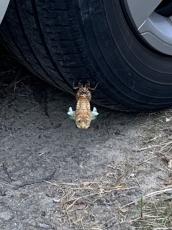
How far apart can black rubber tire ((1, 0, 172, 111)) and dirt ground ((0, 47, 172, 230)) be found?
0.14 metres

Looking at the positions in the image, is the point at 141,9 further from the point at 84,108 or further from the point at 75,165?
the point at 75,165

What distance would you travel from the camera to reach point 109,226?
7.08 feet

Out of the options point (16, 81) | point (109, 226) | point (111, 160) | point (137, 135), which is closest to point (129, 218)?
point (109, 226)

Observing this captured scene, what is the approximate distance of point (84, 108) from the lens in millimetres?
2492

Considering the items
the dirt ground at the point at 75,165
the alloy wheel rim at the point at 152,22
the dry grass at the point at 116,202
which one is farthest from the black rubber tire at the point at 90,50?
the dry grass at the point at 116,202

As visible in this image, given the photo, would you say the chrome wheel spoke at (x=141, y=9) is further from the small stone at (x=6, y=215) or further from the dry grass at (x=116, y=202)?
the small stone at (x=6, y=215)

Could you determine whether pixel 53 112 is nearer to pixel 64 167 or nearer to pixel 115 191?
pixel 64 167

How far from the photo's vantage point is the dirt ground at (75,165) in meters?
2.20

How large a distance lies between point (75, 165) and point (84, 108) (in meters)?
0.22

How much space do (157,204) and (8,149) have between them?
0.63 meters

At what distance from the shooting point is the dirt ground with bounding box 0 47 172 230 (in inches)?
86.7

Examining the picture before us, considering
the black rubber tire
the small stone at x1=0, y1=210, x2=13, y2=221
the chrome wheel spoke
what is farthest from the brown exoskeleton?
the small stone at x1=0, y1=210, x2=13, y2=221

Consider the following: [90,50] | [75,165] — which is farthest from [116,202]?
[90,50]

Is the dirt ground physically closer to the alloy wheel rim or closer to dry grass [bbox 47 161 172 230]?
dry grass [bbox 47 161 172 230]
